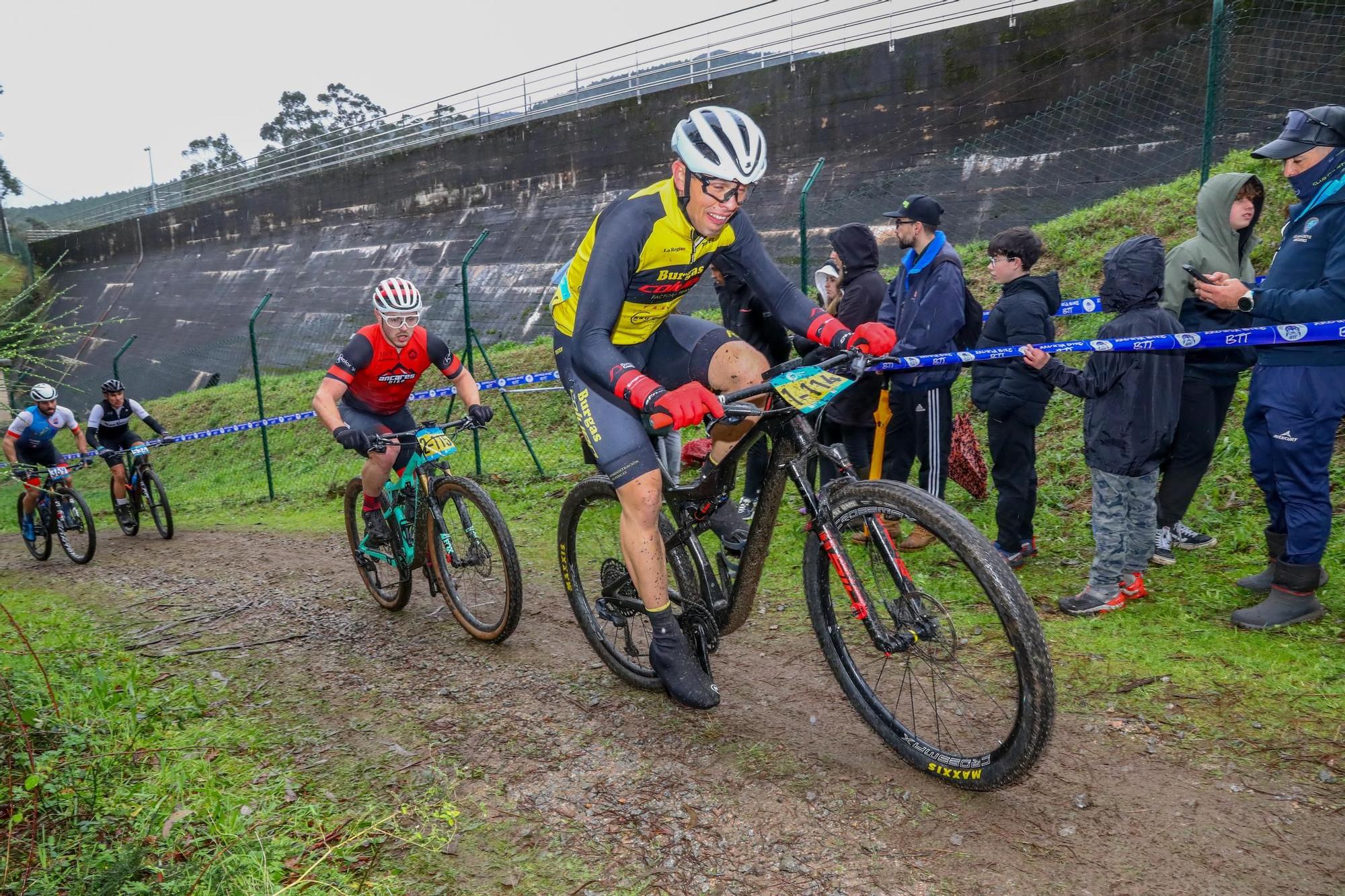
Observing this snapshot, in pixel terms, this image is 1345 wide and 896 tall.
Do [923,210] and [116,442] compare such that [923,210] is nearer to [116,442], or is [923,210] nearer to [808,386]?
[808,386]

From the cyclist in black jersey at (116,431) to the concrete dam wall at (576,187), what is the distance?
2.96m

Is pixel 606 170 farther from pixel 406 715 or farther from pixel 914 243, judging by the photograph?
pixel 406 715

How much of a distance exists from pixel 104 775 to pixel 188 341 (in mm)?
33389

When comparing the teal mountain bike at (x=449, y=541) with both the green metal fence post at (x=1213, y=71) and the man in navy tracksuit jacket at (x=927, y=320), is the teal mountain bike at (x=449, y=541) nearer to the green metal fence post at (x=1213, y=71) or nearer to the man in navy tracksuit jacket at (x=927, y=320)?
the man in navy tracksuit jacket at (x=927, y=320)

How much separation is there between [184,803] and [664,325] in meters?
2.88

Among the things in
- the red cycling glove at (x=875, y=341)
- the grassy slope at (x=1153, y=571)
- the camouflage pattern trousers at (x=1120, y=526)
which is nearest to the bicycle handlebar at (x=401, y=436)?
the grassy slope at (x=1153, y=571)

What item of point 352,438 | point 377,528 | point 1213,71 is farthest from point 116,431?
point 1213,71

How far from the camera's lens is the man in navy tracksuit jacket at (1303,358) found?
13.3 feet

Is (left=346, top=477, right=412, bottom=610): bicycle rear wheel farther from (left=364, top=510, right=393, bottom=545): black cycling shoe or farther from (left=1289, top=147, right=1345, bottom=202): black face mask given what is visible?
(left=1289, top=147, right=1345, bottom=202): black face mask

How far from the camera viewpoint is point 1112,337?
4.55 meters

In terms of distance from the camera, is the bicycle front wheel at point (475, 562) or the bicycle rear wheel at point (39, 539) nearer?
the bicycle front wheel at point (475, 562)

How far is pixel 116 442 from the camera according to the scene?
1123 centimetres

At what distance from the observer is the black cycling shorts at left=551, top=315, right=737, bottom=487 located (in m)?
3.77

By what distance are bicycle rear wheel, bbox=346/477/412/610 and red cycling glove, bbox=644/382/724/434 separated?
11.2 feet
